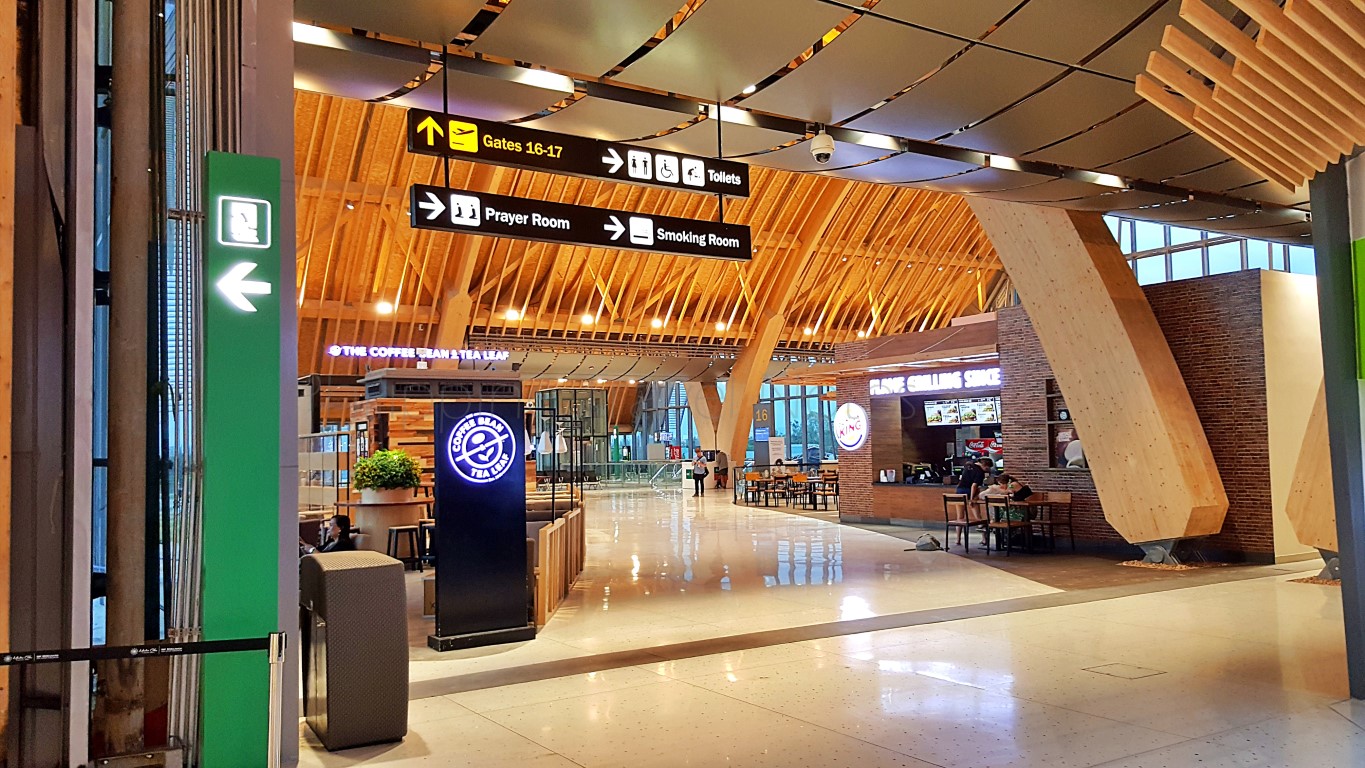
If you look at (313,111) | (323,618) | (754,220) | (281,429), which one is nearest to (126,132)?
(281,429)

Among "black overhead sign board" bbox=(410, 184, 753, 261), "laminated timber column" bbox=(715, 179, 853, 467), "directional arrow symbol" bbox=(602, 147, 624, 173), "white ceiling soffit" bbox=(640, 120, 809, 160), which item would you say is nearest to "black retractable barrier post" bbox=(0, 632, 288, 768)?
"black overhead sign board" bbox=(410, 184, 753, 261)

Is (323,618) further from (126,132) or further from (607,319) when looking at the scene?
(607,319)

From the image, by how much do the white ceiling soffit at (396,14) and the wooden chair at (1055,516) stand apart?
9.97m

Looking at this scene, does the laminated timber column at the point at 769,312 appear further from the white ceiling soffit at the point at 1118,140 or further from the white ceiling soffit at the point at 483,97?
the white ceiling soffit at the point at 483,97

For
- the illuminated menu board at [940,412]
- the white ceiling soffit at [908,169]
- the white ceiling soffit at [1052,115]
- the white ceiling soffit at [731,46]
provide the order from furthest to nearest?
the illuminated menu board at [940,412] → the white ceiling soffit at [908,169] → the white ceiling soffit at [1052,115] → the white ceiling soffit at [731,46]

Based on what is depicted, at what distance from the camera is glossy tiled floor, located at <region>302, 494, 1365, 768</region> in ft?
14.4

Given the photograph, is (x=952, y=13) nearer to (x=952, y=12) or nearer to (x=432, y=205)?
(x=952, y=12)

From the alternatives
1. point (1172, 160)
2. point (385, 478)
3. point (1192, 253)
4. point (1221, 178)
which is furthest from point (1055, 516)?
point (1192, 253)

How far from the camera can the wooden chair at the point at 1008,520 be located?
40.3 ft

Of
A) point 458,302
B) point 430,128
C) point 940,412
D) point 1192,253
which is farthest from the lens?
point 458,302

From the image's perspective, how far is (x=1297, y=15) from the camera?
3.79 m

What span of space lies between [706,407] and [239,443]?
82.8ft

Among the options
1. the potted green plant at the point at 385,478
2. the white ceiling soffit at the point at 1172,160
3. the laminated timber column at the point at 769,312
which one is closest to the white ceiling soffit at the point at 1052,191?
the white ceiling soffit at the point at 1172,160

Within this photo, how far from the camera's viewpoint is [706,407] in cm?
2897
